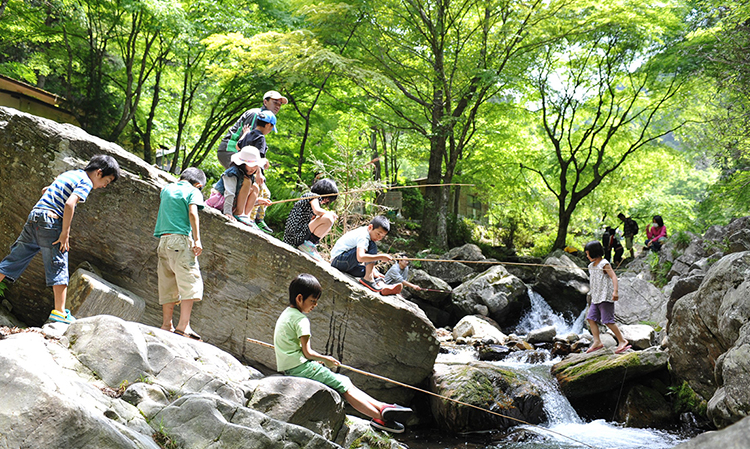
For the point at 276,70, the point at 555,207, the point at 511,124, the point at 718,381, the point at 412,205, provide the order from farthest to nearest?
the point at 555,207 → the point at 412,205 → the point at 511,124 → the point at 276,70 → the point at 718,381

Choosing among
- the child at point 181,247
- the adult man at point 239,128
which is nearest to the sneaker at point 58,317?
the child at point 181,247

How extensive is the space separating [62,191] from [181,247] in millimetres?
1229

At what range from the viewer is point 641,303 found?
1116 centimetres

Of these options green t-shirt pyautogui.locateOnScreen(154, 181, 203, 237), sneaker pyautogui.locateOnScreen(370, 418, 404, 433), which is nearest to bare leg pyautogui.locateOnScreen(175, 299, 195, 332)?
green t-shirt pyautogui.locateOnScreen(154, 181, 203, 237)

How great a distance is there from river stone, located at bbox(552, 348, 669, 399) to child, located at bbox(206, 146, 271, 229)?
5106 mm

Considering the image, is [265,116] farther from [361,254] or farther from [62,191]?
[62,191]

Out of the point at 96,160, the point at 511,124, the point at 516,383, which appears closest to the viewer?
the point at 96,160

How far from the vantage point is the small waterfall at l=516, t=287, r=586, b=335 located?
42.1 ft

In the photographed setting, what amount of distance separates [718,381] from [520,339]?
5.21 meters

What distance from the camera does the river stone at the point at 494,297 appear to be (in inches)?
493

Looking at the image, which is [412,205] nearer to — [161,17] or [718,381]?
[161,17]

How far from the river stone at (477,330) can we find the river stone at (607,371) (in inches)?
127

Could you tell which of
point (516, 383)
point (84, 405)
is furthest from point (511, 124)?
point (84, 405)

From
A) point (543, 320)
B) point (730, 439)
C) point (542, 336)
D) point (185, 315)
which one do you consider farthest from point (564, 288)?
point (730, 439)
